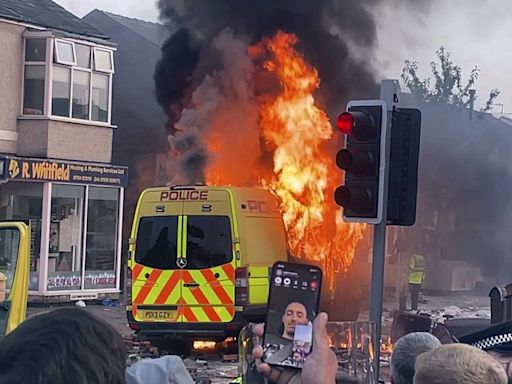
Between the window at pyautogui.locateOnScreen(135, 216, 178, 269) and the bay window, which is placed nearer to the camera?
the window at pyautogui.locateOnScreen(135, 216, 178, 269)

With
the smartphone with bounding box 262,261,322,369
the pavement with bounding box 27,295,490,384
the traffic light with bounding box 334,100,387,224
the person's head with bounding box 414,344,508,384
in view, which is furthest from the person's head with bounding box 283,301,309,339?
the pavement with bounding box 27,295,490,384

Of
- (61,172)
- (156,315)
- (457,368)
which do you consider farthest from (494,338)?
(61,172)

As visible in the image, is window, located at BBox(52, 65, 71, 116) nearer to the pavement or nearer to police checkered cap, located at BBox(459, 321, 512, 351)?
the pavement

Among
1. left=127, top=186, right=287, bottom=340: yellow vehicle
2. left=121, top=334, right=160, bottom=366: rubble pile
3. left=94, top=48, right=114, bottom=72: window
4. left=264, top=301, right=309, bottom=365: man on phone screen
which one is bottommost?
left=121, top=334, right=160, bottom=366: rubble pile

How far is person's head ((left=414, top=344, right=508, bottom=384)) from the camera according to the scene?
2.82 meters

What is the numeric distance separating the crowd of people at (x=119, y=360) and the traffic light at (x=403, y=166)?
297 cm

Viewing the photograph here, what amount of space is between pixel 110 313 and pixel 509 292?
1315 cm

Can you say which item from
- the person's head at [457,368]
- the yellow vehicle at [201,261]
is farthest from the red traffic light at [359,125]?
the yellow vehicle at [201,261]

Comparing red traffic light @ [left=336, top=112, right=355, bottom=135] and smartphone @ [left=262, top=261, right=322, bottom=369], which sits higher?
red traffic light @ [left=336, top=112, right=355, bottom=135]

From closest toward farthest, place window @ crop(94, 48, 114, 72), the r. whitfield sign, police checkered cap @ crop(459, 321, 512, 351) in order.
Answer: police checkered cap @ crop(459, 321, 512, 351)
the r. whitfield sign
window @ crop(94, 48, 114, 72)

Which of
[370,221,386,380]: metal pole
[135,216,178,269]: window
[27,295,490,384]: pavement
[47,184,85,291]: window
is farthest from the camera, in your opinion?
[47,184,85,291]: window

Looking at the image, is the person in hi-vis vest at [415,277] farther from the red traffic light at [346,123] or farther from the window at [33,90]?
the red traffic light at [346,123]

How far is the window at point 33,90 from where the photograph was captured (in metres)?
21.7

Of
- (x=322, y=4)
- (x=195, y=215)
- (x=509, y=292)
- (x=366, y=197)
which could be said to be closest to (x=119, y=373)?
(x=366, y=197)
